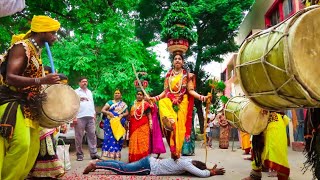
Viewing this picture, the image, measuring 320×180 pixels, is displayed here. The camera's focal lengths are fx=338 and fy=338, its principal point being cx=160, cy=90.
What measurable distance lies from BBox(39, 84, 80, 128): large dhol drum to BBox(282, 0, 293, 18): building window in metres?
10.5

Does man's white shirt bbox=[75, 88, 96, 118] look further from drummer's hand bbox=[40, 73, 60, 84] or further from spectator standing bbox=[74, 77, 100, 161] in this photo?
drummer's hand bbox=[40, 73, 60, 84]

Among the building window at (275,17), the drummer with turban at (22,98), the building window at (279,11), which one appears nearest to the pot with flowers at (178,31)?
the drummer with turban at (22,98)

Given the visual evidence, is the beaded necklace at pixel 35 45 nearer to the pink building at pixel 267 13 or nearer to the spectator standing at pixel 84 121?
the spectator standing at pixel 84 121

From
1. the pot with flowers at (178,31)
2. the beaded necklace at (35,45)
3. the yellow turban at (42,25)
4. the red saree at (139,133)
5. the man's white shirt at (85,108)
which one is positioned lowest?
the red saree at (139,133)

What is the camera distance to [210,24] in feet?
50.1

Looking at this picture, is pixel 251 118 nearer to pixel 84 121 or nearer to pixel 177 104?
pixel 177 104

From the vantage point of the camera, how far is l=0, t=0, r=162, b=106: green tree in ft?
33.4

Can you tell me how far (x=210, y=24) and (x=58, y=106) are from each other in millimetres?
12953

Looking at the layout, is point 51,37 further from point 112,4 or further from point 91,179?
point 112,4

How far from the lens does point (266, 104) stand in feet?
8.76

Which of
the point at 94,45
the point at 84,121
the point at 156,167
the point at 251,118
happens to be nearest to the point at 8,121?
the point at 156,167

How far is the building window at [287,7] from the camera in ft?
38.7

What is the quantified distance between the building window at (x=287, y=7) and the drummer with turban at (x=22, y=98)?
10.5m

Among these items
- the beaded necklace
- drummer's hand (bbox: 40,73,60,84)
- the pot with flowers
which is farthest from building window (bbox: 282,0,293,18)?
drummer's hand (bbox: 40,73,60,84)
